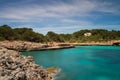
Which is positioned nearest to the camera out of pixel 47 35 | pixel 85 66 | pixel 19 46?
pixel 85 66

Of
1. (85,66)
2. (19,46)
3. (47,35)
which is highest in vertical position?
(47,35)

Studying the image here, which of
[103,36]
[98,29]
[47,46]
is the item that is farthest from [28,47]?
[98,29]

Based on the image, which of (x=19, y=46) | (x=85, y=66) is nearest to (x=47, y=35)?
(x=19, y=46)

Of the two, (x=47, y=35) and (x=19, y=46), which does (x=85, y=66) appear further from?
(x=47, y=35)

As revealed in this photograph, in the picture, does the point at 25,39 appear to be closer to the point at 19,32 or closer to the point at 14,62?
the point at 19,32

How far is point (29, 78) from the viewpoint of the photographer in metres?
12.4

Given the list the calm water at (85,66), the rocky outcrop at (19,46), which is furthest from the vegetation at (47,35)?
the calm water at (85,66)

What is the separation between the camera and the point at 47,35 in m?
87.4

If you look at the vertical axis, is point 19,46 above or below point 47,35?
below

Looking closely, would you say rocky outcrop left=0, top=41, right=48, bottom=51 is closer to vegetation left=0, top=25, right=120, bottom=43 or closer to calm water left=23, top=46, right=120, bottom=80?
vegetation left=0, top=25, right=120, bottom=43

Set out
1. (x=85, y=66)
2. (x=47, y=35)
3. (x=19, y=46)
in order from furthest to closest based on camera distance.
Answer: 1. (x=47, y=35)
2. (x=19, y=46)
3. (x=85, y=66)

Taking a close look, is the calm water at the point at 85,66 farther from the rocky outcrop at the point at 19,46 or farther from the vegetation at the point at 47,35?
the vegetation at the point at 47,35

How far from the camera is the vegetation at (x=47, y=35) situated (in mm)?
67312

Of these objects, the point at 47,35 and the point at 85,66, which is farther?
the point at 47,35
